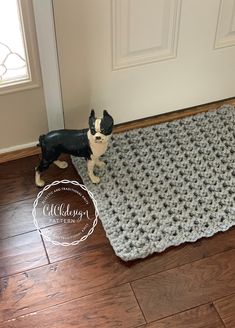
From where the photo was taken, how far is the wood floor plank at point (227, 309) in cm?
130

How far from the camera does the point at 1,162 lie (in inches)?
66.7

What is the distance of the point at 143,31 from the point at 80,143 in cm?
40

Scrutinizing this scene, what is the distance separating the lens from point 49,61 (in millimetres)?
1537

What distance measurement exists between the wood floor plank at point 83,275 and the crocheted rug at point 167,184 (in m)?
0.03

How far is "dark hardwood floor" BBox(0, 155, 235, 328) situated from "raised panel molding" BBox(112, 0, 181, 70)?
21.6 inches

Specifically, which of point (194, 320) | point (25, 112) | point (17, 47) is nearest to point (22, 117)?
point (25, 112)

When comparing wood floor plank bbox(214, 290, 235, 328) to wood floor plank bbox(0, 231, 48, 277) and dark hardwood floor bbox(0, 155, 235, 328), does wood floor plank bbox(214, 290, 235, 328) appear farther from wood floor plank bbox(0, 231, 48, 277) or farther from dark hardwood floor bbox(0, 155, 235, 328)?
wood floor plank bbox(0, 231, 48, 277)

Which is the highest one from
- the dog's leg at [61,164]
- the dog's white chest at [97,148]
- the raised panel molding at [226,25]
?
the raised panel molding at [226,25]

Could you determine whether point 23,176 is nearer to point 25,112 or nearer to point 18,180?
point 18,180

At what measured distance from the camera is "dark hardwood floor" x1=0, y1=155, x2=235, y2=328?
1.31m

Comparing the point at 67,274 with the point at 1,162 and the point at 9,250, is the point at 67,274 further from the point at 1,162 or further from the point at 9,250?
the point at 1,162

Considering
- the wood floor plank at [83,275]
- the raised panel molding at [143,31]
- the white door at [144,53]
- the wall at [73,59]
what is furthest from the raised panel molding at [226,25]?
the wood floor plank at [83,275]

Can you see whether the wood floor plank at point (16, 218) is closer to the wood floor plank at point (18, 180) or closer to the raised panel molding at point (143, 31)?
the wood floor plank at point (18, 180)

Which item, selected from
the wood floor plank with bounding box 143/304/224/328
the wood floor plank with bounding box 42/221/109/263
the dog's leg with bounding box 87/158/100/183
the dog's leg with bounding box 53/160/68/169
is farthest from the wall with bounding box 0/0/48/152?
the wood floor plank with bounding box 143/304/224/328
